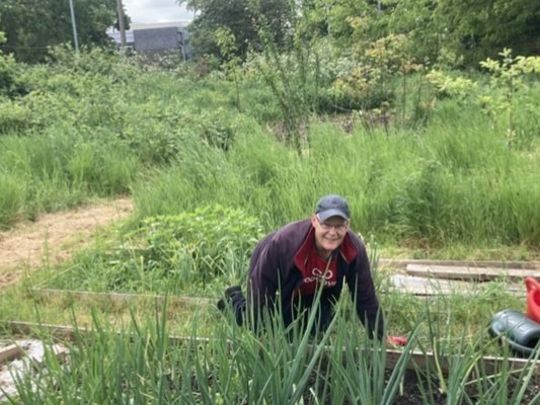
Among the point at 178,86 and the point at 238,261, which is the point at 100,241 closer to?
the point at 238,261

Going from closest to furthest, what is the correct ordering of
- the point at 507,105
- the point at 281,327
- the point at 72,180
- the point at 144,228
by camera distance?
the point at 281,327 → the point at 144,228 → the point at 507,105 → the point at 72,180

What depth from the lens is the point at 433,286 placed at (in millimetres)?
3898

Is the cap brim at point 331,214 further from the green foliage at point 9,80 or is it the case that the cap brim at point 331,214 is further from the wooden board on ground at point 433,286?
the green foliage at point 9,80

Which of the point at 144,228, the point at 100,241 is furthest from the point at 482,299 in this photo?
the point at 100,241

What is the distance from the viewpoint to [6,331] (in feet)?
12.0

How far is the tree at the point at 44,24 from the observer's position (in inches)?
1267

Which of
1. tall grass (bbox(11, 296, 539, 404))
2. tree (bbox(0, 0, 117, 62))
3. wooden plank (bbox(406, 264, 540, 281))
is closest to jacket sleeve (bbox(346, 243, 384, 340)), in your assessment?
tall grass (bbox(11, 296, 539, 404))

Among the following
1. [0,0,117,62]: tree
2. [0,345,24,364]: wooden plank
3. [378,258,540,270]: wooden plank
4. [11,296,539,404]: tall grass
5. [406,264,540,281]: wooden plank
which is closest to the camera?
[11,296,539,404]: tall grass

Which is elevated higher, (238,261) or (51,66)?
(51,66)

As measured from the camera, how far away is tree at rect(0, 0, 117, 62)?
32188 millimetres

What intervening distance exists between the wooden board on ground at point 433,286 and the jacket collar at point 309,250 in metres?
1.02

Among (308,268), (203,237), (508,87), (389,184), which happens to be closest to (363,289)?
(308,268)

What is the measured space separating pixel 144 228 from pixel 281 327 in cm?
326

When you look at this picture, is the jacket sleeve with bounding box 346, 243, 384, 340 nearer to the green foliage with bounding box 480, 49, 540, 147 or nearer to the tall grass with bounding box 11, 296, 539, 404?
the tall grass with bounding box 11, 296, 539, 404
